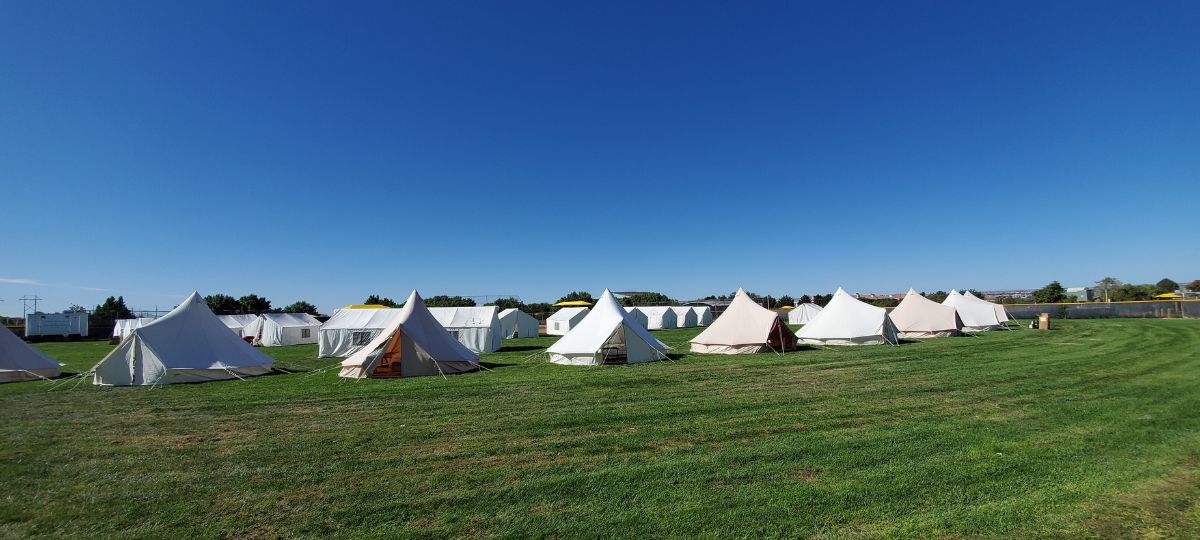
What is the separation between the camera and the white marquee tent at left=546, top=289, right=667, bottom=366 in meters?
16.3

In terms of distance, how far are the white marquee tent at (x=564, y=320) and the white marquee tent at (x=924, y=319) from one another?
66.1 ft

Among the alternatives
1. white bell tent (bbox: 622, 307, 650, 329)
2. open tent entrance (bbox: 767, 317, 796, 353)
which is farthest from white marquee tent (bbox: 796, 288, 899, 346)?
white bell tent (bbox: 622, 307, 650, 329)

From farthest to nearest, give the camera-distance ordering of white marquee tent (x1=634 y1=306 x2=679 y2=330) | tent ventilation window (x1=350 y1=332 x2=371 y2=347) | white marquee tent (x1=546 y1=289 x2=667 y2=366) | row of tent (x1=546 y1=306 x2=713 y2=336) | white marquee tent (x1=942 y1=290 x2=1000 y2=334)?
white marquee tent (x1=634 y1=306 x2=679 y2=330) → row of tent (x1=546 y1=306 x2=713 y2=336) → white marquee tent (x1=942 y1=290 x2=1000 y2=334) → tent ventilation window (x1=350 y1=332 x2=371 y2=347) → white marquee tent (x1=546 y1=289 x2=667 y2=366)

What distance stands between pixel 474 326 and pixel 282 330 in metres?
14.7

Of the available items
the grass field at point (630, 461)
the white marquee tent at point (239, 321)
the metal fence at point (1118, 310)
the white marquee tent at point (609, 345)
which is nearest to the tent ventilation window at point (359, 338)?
the white marquee tent at point (609, 345)

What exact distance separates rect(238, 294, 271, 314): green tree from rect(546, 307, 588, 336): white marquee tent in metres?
38.5

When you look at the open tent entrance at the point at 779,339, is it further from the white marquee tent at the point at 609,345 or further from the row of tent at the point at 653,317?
the row of tent at the point at 653,317

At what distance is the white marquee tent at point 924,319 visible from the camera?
24.2 metres

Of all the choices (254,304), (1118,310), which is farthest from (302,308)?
(1118,310)

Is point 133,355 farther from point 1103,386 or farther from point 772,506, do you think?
point 1103,386

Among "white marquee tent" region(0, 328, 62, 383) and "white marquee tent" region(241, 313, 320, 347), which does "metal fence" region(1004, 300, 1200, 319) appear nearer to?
"white marquee tent" region(241, 313, 320, 347)

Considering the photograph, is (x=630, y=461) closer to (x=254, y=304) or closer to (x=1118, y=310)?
(x=1118, y=310)

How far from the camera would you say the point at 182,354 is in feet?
45.1

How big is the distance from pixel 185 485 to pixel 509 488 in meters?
3.18
